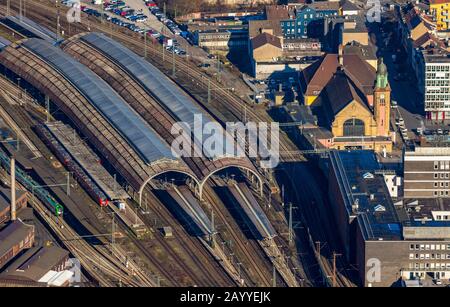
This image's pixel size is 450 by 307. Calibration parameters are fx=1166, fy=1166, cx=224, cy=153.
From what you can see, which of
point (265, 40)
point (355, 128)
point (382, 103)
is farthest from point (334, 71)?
point (265, 40)

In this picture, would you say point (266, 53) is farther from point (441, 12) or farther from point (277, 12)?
point (441, 12)

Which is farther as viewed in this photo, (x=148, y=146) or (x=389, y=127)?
(x=389, y=127)

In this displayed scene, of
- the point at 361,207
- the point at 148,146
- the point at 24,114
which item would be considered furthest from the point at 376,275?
the point at 24,114

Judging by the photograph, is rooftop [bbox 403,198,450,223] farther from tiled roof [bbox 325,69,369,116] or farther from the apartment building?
the apartment building

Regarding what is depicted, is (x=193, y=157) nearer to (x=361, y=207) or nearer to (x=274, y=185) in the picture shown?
(x=274, y=185)

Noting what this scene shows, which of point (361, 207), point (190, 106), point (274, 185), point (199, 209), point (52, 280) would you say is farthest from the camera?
point (190, 106)

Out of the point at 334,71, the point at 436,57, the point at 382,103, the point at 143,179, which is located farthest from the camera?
the point at 334,71

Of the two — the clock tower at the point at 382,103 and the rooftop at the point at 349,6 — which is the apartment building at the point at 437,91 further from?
the rooftop at the point at 349,6
